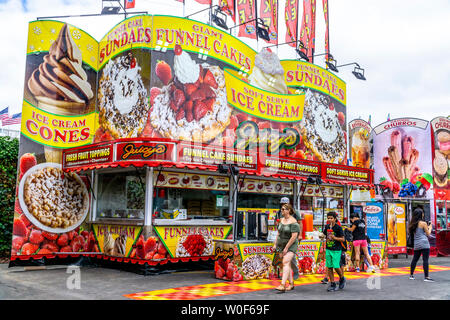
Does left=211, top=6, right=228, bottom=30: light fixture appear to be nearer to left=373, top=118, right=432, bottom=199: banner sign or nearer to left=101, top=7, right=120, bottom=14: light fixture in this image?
left=101, top=7, right=120, bottom=14: light fixture

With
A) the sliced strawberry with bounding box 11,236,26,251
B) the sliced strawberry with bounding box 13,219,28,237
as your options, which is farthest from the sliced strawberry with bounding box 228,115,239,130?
the sliced strawberry with bounding box 11,236,26,251

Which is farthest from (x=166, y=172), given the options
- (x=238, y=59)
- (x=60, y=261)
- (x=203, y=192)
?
(x=238, y=59)

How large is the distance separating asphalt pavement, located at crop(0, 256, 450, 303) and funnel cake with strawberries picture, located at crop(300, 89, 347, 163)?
7037 millimetres

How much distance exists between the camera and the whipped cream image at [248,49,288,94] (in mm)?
15867

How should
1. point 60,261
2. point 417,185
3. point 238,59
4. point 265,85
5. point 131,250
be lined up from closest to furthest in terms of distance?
point 131,250
point 60,261
point 238,59
point 265,85
point 417,185

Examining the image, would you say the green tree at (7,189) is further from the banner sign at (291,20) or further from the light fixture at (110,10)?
the banner sign at (291,20)

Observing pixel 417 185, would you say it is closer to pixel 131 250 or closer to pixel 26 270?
pixel 131 250

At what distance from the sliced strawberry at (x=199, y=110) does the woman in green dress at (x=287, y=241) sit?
5.32 metres

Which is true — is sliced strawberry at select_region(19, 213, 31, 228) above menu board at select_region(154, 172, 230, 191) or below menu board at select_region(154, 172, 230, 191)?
below

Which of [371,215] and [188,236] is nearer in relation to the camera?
[188,236]

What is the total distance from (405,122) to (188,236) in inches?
598

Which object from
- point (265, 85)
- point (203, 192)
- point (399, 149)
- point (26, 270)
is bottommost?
point (26, 270)

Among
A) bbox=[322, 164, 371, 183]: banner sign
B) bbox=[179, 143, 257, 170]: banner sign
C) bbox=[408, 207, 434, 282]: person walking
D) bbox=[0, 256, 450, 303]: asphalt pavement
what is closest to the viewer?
bbox=[0, 256, 450, 303]: asphalt pavement

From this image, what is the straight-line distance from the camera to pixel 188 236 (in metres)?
12.3
